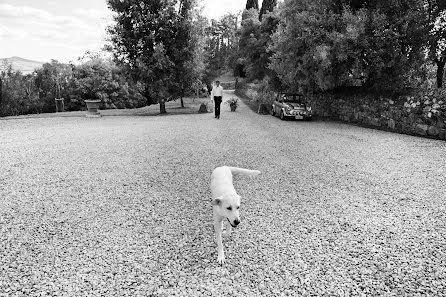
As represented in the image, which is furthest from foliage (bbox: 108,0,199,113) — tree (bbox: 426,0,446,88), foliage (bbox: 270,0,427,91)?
tree (bbox: 426,0,446,88)

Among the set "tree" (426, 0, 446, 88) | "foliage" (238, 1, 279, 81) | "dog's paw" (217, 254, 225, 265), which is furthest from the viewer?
"foliage" (238, 1, 279, 81)

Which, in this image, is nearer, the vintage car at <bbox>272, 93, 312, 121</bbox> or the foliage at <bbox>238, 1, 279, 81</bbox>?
the vintage car at <bbox>272, 93, 312, 121</bbox>

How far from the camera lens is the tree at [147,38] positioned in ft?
69.3

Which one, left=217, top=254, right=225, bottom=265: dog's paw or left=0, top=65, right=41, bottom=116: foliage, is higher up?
left=0, top=65, right=41, bottom=116: foliage

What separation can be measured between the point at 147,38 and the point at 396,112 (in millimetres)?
17341

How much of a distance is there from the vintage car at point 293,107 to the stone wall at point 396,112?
248 cm

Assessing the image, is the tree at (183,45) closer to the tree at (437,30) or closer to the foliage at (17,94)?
the tree at (437,30)

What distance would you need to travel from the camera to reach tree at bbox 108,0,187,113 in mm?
21109

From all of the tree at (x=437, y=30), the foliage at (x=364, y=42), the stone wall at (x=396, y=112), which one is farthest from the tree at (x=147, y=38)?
the tree at (x=437, y=30)

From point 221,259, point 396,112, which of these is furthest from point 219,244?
point 396,112

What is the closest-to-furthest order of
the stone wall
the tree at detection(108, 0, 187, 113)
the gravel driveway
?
1. the gravel driveway
2. the stone wall
3. the tree at detection(108, 0, 187, 113)

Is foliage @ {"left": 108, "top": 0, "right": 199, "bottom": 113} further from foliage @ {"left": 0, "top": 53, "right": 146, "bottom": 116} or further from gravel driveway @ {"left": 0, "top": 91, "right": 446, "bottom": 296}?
gravel driveway @ {"left": 0, "top": 91, "right": 446, "bottom": 296}

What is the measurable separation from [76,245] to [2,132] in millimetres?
13403

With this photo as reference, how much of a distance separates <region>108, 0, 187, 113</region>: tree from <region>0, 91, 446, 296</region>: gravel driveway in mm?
12660
